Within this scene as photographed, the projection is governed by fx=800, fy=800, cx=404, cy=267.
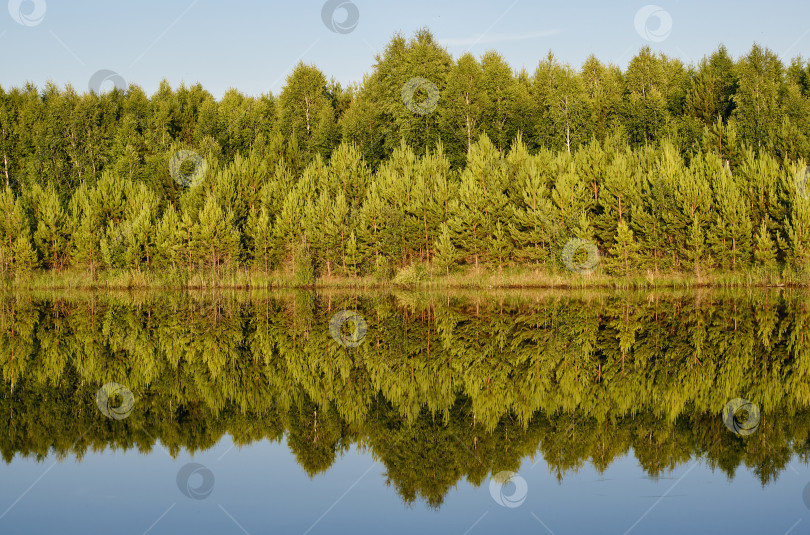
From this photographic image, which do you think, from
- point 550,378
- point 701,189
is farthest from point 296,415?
point 701,189

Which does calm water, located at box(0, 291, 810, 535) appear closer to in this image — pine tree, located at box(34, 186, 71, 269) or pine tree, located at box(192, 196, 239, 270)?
pine tree, located at box(192, 196, 239, 270)

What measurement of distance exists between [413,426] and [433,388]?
2.82 m

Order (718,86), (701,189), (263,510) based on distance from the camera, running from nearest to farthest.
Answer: (263,510) < (701,189) < (718,86)

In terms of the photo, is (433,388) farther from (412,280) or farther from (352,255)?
(352,255)

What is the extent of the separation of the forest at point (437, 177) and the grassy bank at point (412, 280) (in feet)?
1.22

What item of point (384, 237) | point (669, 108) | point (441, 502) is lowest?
point (441, 502)

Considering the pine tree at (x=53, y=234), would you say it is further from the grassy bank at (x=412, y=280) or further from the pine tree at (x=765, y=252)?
the pine tree at (x=765, y=252)

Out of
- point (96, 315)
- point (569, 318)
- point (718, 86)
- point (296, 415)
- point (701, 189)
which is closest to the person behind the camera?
point (296, 415)

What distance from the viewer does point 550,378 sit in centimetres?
1498

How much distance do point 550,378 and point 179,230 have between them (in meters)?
36.5

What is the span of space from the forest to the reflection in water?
15.6 metres

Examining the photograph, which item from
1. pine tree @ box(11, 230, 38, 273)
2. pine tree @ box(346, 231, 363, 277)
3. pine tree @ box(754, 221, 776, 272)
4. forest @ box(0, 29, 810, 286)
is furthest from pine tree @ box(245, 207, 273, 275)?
pine tree @ box(754, 221, 776, 272)

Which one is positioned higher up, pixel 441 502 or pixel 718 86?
pixel 718 86

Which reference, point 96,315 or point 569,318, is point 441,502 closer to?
point 569,318
